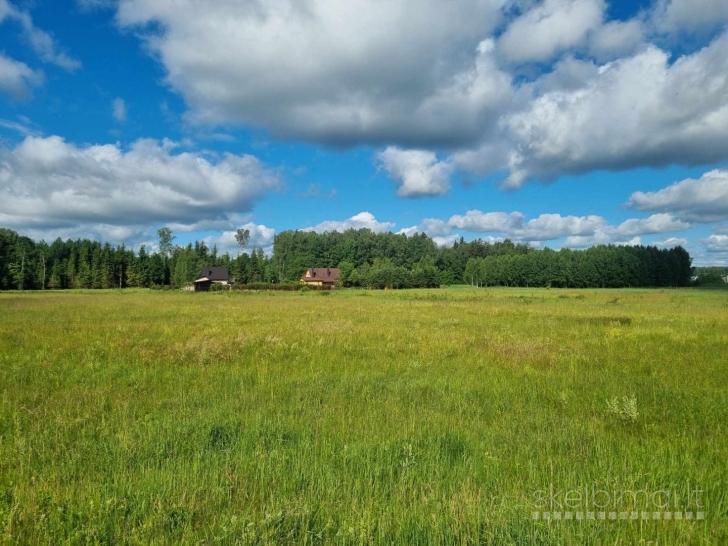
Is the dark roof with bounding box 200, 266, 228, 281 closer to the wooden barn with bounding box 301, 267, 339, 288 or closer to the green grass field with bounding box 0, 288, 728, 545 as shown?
the wooden barn with bounding box 301, 267, 339, 288

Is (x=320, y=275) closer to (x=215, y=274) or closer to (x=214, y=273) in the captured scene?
(x=215, y=274)

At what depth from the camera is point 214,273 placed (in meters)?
119

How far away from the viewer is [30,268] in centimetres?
9775

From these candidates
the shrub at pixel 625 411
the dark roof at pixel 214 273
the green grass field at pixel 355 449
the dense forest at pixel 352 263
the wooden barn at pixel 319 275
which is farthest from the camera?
the wooden barn at pixel 319 275

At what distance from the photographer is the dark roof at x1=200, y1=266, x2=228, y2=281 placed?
387 feet

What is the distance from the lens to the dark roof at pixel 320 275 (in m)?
127

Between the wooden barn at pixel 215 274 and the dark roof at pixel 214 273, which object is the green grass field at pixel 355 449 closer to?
the wooden barn at pixel 215 274

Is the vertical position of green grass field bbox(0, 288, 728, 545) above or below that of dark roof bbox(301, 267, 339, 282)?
below

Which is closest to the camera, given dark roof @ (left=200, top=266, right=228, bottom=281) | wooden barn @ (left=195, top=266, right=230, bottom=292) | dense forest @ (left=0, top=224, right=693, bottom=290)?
dense forest @ (left=0, top=224, right=693, bottom=290)

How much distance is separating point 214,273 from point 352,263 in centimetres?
4835

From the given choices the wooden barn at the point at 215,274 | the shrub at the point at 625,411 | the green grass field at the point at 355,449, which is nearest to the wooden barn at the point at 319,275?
the wooden barn at the point at 215,274

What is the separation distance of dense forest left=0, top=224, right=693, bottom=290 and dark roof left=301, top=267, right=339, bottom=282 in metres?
3.48

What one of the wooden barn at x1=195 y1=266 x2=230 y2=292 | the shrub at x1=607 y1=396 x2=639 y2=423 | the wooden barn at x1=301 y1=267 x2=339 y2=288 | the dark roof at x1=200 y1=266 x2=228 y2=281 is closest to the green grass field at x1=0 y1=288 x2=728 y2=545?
the shrub at x1=607 y1=396 x2=639 y2=423

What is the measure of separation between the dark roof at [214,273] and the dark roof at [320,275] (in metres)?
25.3
